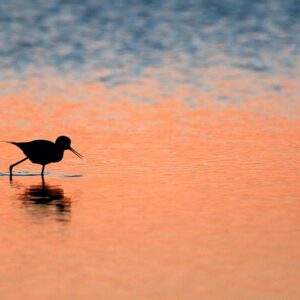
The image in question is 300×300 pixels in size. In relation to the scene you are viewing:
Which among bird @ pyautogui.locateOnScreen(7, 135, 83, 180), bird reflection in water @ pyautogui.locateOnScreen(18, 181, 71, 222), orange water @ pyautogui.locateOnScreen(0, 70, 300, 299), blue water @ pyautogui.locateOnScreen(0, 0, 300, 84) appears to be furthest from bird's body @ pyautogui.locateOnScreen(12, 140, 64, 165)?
blue water @ pyautogui.locateOnScreen(0, 0, 300, 84)

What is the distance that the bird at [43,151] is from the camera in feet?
53.8

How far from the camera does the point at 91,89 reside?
24250 mm

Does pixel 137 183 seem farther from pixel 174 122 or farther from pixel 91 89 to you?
pixel 91 89

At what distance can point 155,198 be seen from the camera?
45.5 ft

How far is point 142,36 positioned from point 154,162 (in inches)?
659

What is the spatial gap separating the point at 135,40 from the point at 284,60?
5435 mm

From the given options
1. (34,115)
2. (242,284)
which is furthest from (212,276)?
(34,115)

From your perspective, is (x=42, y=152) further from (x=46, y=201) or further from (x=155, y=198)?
(x=155, y=198)

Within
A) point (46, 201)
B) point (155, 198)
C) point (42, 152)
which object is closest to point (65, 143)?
point (42, 152)

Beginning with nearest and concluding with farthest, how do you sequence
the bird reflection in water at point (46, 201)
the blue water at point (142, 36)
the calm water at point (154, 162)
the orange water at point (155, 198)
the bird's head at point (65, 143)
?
1. the orange water at point (155, 198)
2. the calm water at point (154, 162)
3. the bird reflection in water at point (46, 201)
4. the bird's head at point (65, 143)
5. the blue water at point (142, 36)

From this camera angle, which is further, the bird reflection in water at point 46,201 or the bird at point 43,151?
the bird at point 43,151

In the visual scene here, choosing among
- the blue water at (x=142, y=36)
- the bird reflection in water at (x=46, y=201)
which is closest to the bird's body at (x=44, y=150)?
the bird reflection in water at (x=46, y=201)

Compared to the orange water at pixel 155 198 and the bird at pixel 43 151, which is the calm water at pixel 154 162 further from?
the bird at pixel 43 151

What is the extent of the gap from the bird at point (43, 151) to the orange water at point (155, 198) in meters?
0.19
